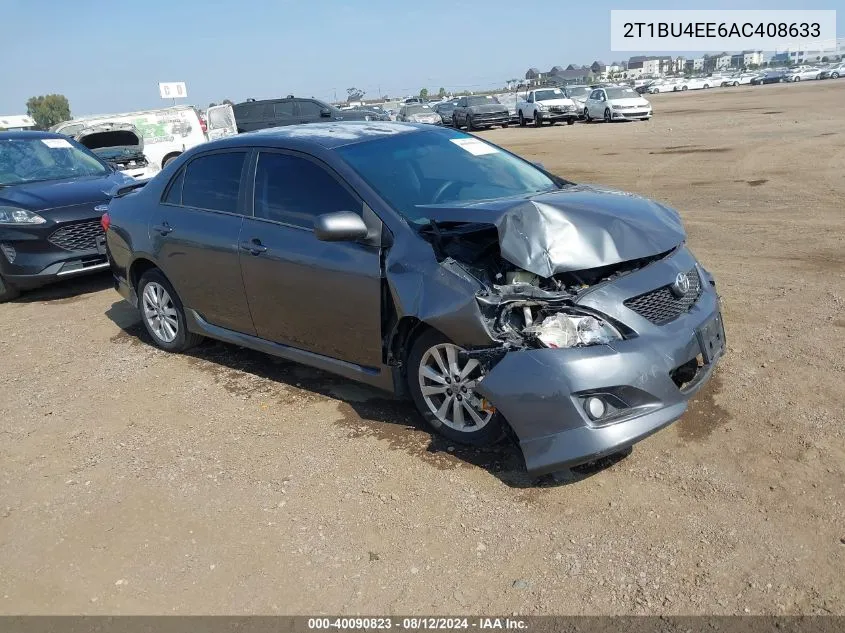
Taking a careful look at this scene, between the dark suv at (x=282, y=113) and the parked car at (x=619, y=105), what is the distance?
12437mm

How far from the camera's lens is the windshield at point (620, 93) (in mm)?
30492

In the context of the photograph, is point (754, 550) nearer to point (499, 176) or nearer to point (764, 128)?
point (499, 176)

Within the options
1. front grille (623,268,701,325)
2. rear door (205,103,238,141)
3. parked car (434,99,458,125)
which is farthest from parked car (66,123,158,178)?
parked car (434,99,458,125)

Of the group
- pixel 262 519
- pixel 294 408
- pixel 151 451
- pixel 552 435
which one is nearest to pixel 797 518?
pixel 552 435

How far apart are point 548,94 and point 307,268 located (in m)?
31.6

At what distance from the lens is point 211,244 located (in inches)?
200

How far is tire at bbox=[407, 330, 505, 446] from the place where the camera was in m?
3.84

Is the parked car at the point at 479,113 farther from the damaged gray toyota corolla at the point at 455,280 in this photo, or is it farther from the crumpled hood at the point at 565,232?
the crumpled hood at the point at 565,232

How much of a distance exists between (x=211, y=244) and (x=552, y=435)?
2910mm

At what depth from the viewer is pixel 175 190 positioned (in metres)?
5.58

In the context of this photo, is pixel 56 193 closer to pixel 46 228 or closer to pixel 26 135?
pixel 46 228

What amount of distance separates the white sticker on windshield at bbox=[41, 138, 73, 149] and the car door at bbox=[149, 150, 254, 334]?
4707 mm

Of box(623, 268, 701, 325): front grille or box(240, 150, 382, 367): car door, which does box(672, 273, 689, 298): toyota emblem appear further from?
box(240, 150, 382, 367): car door

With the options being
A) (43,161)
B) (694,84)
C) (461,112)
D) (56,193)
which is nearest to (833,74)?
(694,84)
